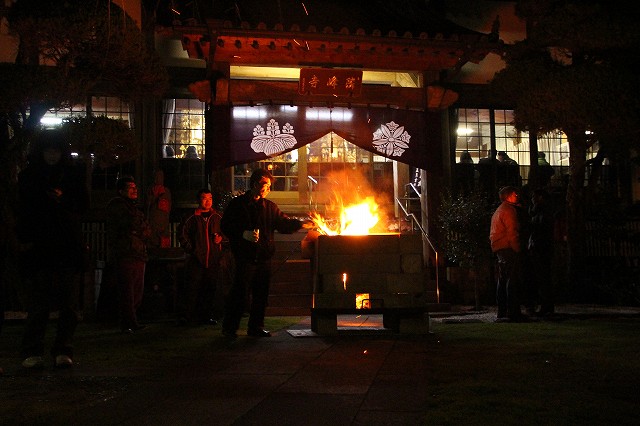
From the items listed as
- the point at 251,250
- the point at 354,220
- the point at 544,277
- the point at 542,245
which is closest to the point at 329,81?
the point at 542,245

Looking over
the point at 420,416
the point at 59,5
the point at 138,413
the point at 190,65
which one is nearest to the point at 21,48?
the point at 59,5

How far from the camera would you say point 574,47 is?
499 inches

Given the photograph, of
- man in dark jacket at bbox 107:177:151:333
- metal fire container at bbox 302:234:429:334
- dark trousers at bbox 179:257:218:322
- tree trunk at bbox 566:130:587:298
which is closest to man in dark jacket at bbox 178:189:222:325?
dark trousers at bbox 179:257:218:322

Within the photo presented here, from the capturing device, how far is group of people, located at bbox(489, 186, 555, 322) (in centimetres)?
1014

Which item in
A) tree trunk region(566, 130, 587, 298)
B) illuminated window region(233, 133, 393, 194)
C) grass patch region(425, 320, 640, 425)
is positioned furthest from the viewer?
illuminated window region(233, 133, 393, 194)

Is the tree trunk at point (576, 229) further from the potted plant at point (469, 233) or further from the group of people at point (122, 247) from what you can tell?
the group of people at point (122, 247)

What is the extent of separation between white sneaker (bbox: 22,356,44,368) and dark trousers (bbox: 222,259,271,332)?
9.07ft

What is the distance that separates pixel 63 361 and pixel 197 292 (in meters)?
4.25

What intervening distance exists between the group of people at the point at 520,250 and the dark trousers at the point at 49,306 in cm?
635

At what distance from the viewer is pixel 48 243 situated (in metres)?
6.05

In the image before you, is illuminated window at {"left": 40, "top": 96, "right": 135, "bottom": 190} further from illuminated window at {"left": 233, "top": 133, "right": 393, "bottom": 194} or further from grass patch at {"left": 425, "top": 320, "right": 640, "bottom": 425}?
grass patch at {"left": 425, "top": 320, "right": 640, "bottom": 425}

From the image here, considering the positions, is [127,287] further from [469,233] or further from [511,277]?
[469,233]

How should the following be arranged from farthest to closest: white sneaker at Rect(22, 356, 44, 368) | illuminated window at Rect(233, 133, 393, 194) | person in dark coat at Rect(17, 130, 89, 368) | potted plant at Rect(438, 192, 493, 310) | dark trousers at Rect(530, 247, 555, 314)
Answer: illuminated window at Rect(233, 133, 393, 194) → potted plant at Rect(438, 192, 493, 310) → dark trousers at Rect(530, 247, 555, 314) → person in dark coat at Rect(17, 130, 89, 368) → white sneaker at Rect(22, 356, 44, 368)

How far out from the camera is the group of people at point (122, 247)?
6121 mm
